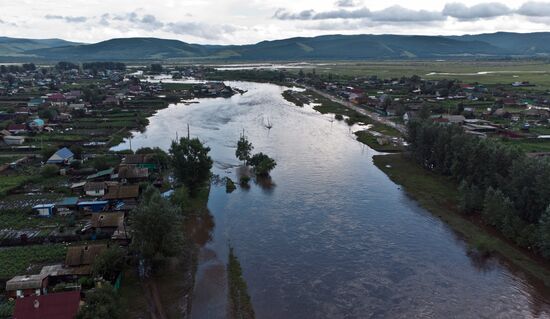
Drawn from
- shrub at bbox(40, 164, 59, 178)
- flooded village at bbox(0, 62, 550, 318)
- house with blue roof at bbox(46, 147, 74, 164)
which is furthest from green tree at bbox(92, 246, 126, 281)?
house with blue roof at bbox(46, 147, 74, 164)

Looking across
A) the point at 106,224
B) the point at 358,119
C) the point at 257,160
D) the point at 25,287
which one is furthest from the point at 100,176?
the point at 358,119

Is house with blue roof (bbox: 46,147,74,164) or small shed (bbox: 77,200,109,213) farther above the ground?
house with blue roof (bbox: 46,147,74,164)

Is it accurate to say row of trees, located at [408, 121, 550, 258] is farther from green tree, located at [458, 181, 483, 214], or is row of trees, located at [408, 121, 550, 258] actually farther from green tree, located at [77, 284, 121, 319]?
green tree, located at [77, 284, 121, 319]

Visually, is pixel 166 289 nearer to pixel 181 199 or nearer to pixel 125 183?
pixel 181 199

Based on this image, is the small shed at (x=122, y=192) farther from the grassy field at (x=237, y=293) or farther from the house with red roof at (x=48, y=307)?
the house with red roof at (x=48, y=307)

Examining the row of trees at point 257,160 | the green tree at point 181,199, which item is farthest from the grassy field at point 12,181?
the row of trees at point 257,160

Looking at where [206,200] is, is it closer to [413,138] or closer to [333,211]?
[333,211]
